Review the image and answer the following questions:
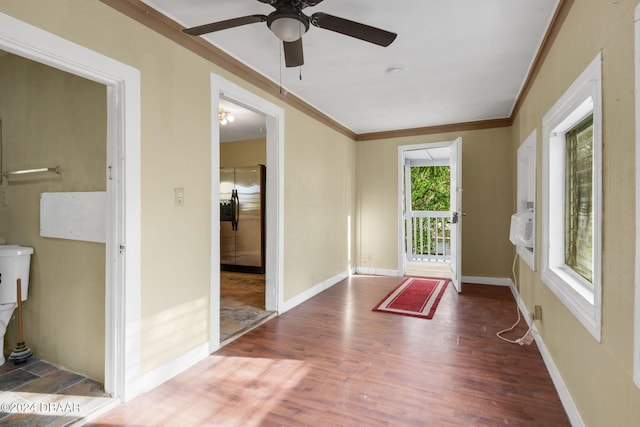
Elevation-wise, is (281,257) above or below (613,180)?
below

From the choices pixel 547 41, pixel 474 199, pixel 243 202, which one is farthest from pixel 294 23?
pixel 243 202

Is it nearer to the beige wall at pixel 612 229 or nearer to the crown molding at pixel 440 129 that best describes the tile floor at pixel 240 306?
the beige wall at pixel 612 229

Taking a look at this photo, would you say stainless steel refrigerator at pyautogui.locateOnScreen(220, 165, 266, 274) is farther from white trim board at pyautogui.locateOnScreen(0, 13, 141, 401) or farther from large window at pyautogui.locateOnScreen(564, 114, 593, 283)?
large window at pyautogui.locateOnScreen(564, 114, 593, 283)

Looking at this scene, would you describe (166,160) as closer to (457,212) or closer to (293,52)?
(293,52)

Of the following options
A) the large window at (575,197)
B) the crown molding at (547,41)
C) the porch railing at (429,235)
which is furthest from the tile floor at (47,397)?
the porch railing at (429,235)

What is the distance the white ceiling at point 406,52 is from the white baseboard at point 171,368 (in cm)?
225

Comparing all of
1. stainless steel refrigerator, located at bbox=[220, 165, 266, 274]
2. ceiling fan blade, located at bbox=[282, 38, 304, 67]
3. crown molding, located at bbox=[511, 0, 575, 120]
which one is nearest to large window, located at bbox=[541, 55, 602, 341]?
crown molding, located at bbox=[511, 0, 575, 120]

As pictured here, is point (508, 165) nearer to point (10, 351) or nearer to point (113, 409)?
point (113, 409)

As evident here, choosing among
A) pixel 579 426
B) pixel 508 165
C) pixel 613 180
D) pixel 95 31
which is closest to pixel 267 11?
pixel 95 31

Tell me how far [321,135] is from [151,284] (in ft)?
9.77

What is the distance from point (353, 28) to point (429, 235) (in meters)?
5.70

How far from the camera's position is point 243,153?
20.5 ft

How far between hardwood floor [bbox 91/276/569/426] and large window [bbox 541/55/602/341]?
2.18 feet

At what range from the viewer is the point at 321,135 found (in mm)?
4516
